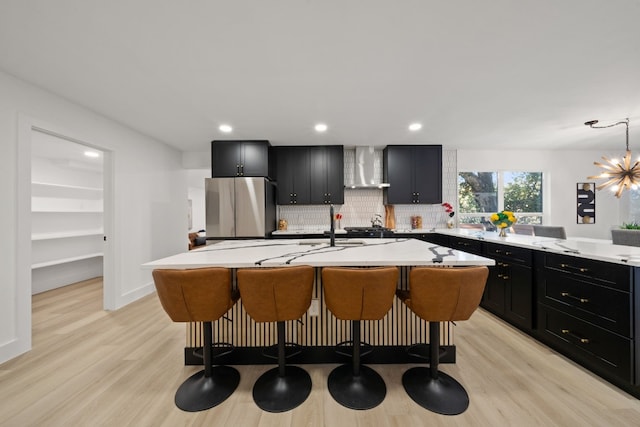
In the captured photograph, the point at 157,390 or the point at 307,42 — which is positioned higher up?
the point at 307,42

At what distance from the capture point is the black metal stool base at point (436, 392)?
1.50 meters

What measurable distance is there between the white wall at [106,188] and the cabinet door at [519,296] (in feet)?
15.3

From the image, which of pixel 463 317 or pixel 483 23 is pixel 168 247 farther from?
pixel 483 23

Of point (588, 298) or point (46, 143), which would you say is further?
point (46, 143)

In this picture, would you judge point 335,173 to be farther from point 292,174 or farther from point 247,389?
point 247,389

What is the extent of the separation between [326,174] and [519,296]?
307cm

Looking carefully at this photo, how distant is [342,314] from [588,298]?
193 centimetres

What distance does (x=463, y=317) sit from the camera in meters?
1.49

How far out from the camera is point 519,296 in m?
2.43

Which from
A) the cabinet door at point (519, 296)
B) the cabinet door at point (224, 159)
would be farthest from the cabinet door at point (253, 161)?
the cabinet door at point (519, 296)

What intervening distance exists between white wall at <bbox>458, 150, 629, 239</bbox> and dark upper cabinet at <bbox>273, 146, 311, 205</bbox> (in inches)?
118

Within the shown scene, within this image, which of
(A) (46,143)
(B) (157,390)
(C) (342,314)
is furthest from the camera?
(A) (46,143)

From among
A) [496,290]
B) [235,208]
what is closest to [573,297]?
[496,290]

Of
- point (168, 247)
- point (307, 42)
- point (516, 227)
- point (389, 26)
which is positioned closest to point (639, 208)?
point (516, 227)
